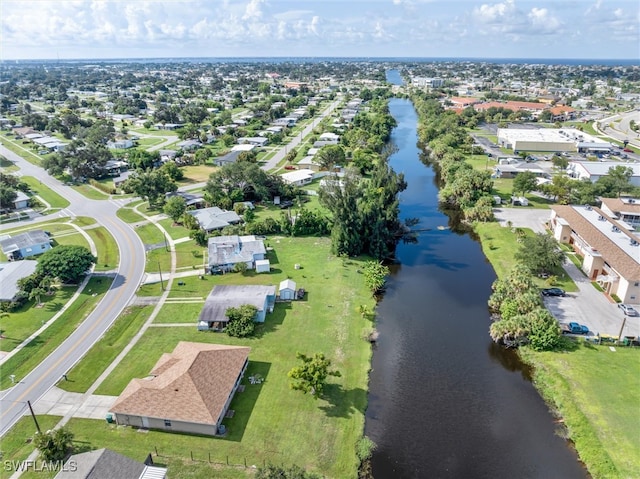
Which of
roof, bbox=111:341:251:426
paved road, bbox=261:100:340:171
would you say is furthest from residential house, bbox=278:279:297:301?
paved road, bbox=261:100:340:171

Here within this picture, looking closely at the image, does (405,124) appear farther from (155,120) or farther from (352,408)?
(352,408)

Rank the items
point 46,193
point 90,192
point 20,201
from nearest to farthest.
Answer: point 20,201
point 46,193
point 90,192

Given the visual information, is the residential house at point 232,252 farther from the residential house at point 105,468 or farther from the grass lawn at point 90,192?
the grass lawn at point 90,192

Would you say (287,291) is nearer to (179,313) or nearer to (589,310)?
(179,313)

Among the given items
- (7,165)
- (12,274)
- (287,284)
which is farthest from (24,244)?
(7,165)

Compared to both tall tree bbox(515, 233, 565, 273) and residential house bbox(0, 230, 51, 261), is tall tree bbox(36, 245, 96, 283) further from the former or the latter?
tall tree bbox(515, 233, 565, 273)

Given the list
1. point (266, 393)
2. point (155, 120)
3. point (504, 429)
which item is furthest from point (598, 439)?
point (155, 120)

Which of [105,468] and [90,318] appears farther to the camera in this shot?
[90,318]

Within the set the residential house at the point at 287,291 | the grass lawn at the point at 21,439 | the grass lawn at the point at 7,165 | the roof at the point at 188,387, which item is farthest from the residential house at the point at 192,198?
the grass lawn at the point at 7,165
